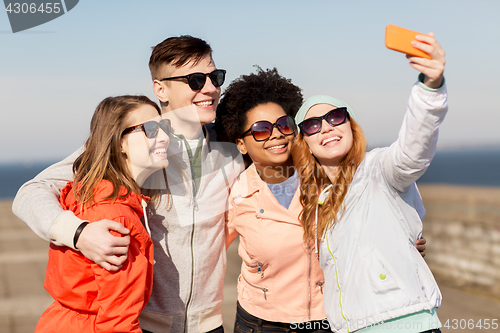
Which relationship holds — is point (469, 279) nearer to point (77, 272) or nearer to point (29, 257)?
point (77, 272)

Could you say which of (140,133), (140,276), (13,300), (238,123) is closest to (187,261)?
(140,276)

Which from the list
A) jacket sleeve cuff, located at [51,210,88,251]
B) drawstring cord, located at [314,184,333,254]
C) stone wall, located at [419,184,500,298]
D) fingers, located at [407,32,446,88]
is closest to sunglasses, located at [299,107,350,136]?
drawstring cord, located at [314,184,333,254]

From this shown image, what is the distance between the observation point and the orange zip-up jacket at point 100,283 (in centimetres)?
188

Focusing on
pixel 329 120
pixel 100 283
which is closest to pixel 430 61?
pixel 329 120

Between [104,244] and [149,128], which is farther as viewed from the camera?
[149,128]

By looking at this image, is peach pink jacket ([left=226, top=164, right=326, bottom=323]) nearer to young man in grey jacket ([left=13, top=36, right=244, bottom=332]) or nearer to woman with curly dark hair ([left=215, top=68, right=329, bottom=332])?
woman with curly dark hair ([left=215, top=68, right=329, bottom=332])

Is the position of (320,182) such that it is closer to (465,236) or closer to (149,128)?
(149,128)

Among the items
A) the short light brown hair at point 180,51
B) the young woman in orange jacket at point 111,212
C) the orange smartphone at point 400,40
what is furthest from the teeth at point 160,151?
the orange smartphone at point 400,40

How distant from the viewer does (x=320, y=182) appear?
2.63m

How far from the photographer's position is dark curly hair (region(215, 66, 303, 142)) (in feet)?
10.6

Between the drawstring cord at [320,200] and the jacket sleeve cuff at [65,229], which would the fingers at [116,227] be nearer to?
the jacket sleeve cuff at [65,229]

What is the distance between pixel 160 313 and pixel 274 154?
137cm

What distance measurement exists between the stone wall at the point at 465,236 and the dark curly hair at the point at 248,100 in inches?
147

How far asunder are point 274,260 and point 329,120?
39.8 inches
